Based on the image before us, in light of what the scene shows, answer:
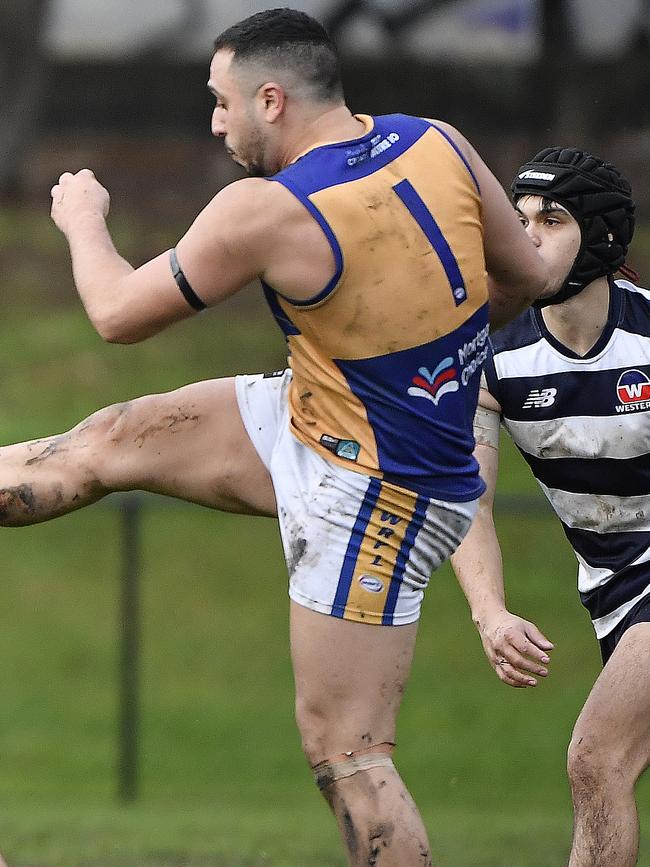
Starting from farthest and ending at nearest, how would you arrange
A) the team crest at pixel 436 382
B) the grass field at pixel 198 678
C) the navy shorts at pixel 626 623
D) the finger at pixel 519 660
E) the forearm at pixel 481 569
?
the grass field at pixel 198 678
the navy shorts at pixel 626 623
the forearm at pixel 481 569
the finger at pixel 519 660
the team crest at pixel 436 382

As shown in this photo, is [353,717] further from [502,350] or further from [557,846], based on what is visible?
[557,846]

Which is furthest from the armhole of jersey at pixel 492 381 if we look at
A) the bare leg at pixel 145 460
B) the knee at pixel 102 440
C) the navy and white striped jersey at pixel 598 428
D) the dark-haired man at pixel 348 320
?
the knee at pixel 102 440

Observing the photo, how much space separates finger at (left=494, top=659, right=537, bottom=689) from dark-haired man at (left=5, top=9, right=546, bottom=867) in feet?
0.99

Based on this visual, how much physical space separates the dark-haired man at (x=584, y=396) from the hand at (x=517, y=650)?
18 cm

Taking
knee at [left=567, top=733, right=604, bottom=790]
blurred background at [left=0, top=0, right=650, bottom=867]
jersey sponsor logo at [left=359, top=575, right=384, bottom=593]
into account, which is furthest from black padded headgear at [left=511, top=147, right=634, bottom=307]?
blurred background at [left=0, top=0, right=650, bottom=867]

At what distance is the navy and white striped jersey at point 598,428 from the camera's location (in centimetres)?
459

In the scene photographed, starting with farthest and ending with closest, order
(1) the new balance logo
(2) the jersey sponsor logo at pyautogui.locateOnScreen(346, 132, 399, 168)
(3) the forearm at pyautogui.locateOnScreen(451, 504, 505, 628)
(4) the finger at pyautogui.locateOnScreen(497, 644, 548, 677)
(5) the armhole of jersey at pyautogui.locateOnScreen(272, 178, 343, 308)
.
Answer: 1. (1) the new balance logo
2. (3) the forearm at pyautogui.locateOnScreen(451, 504, 505, 628)
3. (4) the finger at pyautogui.locateOnScreen(497, 644, 548, 677)
4. (2) the jersey sponsor logo at pyautogui.locateOnScreen(346, 132, 399, 168)
5. (5) the armhole of jersey at pyautogui.locateOnScreen(272, 178, 343, 308)

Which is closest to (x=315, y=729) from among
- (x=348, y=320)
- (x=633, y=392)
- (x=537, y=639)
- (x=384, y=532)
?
(x=384, y=532)

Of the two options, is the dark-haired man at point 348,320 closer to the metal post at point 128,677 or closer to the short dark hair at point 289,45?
the short dark hair at point 289,45

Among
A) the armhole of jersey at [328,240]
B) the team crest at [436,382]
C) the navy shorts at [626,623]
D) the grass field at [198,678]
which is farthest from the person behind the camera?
the grass field at [198,678]

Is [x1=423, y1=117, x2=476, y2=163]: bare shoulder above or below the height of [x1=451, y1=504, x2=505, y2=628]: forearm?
above

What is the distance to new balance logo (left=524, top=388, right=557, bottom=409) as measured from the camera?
4633 millimetres

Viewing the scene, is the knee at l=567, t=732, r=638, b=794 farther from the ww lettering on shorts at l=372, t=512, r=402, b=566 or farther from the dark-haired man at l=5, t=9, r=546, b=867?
the ww lettering on shorts at l=372, t=512, r=402, b=566

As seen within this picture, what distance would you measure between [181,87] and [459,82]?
2279 mm
